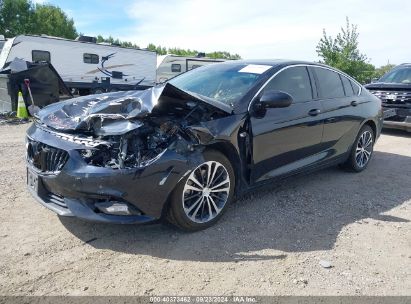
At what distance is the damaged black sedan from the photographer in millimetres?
3312

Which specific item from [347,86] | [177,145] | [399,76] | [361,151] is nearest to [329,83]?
[347,86]

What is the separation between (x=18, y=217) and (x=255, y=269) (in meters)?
2.42

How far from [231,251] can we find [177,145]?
1.02 meters

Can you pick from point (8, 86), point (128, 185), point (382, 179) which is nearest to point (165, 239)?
point (128, 185)

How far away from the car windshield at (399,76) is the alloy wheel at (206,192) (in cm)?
792

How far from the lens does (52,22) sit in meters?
57.9

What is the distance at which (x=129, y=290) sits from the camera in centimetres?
287

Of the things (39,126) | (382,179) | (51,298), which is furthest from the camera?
(382,179)

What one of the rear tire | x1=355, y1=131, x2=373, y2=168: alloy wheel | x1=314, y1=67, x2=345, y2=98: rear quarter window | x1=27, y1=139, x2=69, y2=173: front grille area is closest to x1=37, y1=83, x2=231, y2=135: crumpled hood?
x1=27, y1=139, x2=69, y2=173: front grille area

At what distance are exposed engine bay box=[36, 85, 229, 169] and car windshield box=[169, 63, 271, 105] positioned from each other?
547 mm

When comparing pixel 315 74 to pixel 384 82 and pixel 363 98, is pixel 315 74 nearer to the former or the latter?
pixel 363 98

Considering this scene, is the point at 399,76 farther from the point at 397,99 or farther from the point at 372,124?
the point at 372,124

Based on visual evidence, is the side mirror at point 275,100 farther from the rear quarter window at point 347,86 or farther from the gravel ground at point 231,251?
the rear quarter window at point 347,86

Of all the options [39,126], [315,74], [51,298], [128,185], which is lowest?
[51,298]
